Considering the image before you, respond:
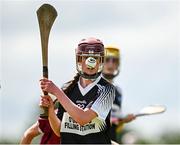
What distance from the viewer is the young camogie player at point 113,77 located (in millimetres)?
15375

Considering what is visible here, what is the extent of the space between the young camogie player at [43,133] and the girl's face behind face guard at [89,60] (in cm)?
50

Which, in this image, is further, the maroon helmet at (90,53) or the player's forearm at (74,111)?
the maroon helmet at (90,53)

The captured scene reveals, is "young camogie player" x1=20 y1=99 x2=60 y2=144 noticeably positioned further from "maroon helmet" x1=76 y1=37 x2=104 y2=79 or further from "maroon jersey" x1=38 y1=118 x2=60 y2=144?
"maroon helmet" x1=76 y1=37 x2=104 y2=79

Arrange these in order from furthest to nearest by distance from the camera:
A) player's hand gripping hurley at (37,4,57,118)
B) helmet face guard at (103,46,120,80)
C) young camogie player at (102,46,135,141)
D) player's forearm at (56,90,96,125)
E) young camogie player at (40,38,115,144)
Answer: helmet face guard at (103,46,120,80) → young camogie player at (102,46,135,141) → young camogie player at (40,38,115,144) → player's hand gripping hurley at (37,4,57,118) → player's forearm at (56,90,96,125)

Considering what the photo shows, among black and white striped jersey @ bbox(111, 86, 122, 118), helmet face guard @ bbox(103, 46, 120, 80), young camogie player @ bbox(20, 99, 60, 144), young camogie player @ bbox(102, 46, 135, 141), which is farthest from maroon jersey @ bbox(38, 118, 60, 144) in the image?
helmet face guard @ bbox(103, 46, 120, 80)

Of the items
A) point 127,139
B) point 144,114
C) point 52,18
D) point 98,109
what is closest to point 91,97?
point 98,109

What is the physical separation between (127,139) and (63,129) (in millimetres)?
9233

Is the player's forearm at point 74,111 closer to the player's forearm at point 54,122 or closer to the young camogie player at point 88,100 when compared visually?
the young camogie player at point 88,100

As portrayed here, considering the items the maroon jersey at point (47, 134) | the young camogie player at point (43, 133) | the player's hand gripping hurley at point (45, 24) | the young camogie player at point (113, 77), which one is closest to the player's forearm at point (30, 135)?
the young camogie player at point (43, 133)

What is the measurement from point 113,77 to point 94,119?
5.37 m

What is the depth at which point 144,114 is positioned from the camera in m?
14.7

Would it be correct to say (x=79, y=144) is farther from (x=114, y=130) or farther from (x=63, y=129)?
(x=114, y=130)

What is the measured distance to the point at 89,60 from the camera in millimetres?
10078

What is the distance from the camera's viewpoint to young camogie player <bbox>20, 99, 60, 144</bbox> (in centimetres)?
1032
